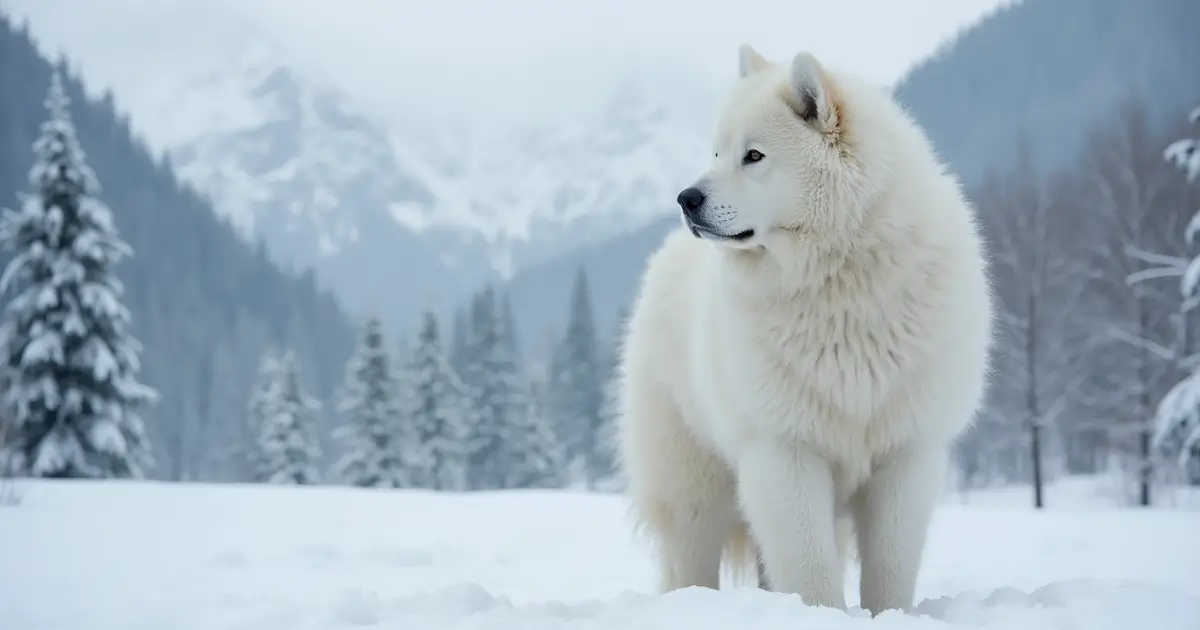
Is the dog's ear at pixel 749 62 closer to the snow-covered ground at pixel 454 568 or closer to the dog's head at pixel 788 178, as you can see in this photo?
the dog's head at pixel 788 178

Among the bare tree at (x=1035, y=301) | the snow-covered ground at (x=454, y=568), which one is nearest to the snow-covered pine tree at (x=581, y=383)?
the bare tree at (x=1035, y=301)

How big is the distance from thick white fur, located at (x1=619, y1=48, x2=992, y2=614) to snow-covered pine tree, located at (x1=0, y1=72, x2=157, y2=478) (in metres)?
16.5

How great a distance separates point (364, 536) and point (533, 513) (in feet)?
9.33

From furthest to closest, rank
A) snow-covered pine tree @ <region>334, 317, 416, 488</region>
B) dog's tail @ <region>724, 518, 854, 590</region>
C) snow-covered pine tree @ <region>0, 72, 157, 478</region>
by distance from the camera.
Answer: snow-covered pine tree @ <region>334, 317, 416, 488</region> → snow-covered pine tree @ <region>0, 72, 157, 478</region> → dog's tail @ <region>724, 518, 854, 590</region>

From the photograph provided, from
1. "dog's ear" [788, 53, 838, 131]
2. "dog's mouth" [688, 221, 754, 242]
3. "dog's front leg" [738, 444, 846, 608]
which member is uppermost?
"dog's ear" [788, 53, 838, 131]

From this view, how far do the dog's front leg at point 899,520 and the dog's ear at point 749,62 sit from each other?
1879 mm

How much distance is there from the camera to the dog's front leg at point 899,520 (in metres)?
3.38

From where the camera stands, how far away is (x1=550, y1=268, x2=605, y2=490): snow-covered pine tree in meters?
43.7

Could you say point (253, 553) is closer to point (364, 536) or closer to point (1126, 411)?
point (364, 536)

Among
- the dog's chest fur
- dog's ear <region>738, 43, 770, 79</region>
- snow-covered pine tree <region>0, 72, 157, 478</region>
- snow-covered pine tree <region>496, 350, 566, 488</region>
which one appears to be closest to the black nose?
the dog's chest fur

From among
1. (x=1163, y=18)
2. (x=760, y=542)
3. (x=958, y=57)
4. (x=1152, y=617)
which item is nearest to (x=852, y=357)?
(x=760, y=542)

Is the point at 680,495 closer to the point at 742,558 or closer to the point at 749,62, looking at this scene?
the point at 742,558

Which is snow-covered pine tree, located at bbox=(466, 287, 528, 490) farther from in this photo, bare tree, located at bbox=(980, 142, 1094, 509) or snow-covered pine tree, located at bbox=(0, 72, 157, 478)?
bare tree, located at bbox=(980, 142, 1094, 509)

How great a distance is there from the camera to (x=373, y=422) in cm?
2703
